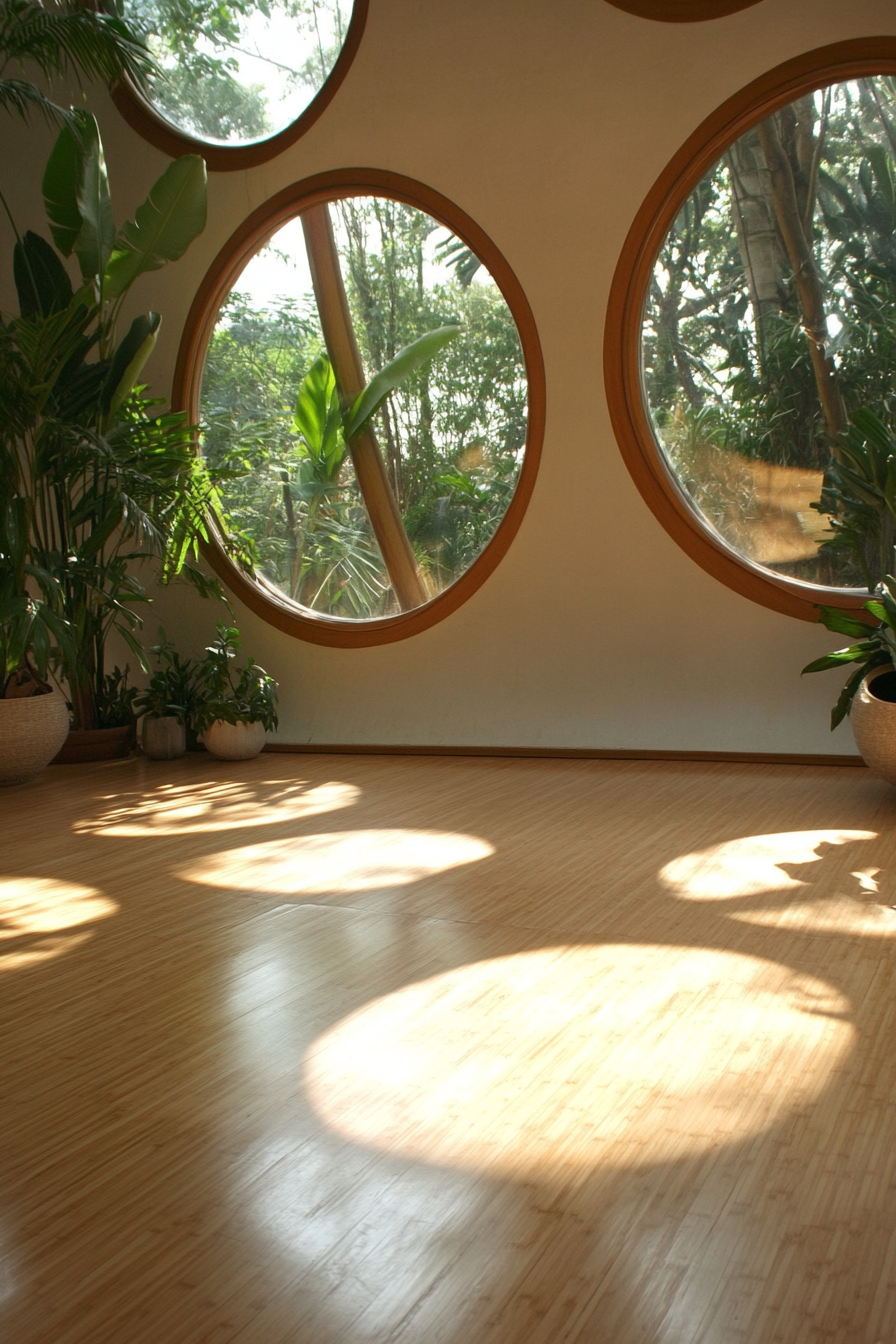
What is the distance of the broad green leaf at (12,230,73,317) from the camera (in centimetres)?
443

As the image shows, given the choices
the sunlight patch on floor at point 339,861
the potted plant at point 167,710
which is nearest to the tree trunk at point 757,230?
the sunlight patch on floor at point 339,861

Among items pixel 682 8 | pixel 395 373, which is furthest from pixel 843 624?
pixel 682 8

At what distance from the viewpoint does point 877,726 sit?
3291 millimetres

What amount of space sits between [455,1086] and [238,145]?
427 cm

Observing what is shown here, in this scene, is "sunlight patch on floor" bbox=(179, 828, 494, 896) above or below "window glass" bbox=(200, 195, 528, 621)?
below

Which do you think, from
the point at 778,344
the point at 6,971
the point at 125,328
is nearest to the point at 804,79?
the point at 778,344

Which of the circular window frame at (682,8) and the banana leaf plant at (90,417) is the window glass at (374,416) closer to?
the banana leaf plant at (90,417)

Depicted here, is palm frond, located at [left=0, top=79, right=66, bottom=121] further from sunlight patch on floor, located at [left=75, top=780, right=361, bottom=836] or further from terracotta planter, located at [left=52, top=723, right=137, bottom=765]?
sunlight patch on floor, located at [left=75, top=780, right=361, bottom=836]

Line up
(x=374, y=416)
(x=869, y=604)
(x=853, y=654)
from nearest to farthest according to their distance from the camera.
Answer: (x=869, y=604), (x=853, y=654), (x=374, y=416)

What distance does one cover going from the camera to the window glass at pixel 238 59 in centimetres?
454

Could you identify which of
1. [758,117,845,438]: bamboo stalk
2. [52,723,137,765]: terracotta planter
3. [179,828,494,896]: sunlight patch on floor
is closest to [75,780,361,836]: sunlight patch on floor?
[179,828,494,896]: sunlight patch on floor

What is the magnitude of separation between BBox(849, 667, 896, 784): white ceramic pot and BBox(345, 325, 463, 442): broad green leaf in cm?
216

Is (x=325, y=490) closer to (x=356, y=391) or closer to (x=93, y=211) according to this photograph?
(x=356, y=391)

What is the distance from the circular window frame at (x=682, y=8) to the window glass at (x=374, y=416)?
1.00 meters
